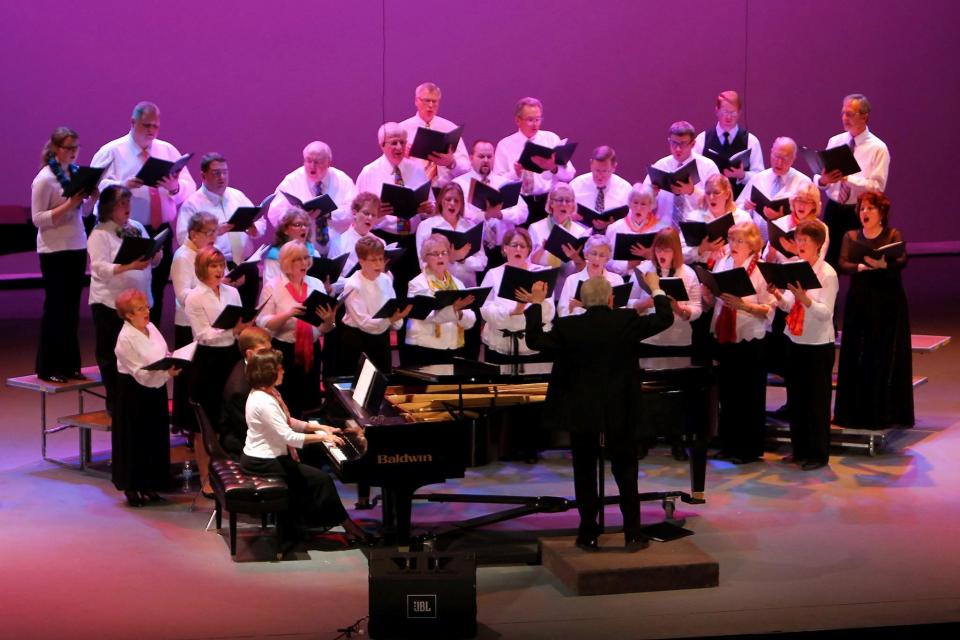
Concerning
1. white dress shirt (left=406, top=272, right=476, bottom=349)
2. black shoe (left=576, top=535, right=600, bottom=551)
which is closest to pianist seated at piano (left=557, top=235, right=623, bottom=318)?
white dress shirt (left=406, top=272, right=476, bottom=349)

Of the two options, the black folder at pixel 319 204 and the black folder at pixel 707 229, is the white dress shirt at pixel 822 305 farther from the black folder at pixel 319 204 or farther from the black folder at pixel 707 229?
the black folder at pixel 319 204

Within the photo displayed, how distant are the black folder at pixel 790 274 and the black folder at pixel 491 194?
5.68ft

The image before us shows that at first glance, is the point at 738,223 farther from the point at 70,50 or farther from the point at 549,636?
the point at 70,50

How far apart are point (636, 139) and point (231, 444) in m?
7.08

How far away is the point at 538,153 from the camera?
315 inches

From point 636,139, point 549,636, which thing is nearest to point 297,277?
point 549,636

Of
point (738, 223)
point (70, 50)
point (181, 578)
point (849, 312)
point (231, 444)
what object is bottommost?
point (181, 578)

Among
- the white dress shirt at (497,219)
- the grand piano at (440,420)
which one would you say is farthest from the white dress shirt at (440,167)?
the grand piano at (440,420)

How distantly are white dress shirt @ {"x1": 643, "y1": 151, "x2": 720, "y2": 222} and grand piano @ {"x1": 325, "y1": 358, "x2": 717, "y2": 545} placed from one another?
83.9 inches

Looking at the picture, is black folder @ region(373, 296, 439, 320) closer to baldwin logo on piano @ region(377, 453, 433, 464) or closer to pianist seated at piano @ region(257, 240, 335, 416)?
pianist seated at piano @ region(257, 240, 335, 416)

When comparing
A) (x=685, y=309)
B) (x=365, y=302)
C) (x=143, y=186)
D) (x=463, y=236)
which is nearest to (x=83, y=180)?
(x=143, y=186)

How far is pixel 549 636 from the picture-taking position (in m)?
4.72

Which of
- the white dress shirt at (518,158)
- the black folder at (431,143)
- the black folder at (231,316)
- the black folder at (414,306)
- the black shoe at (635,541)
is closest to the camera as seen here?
the black shoe at (635,541)

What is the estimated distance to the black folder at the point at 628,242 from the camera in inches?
295
